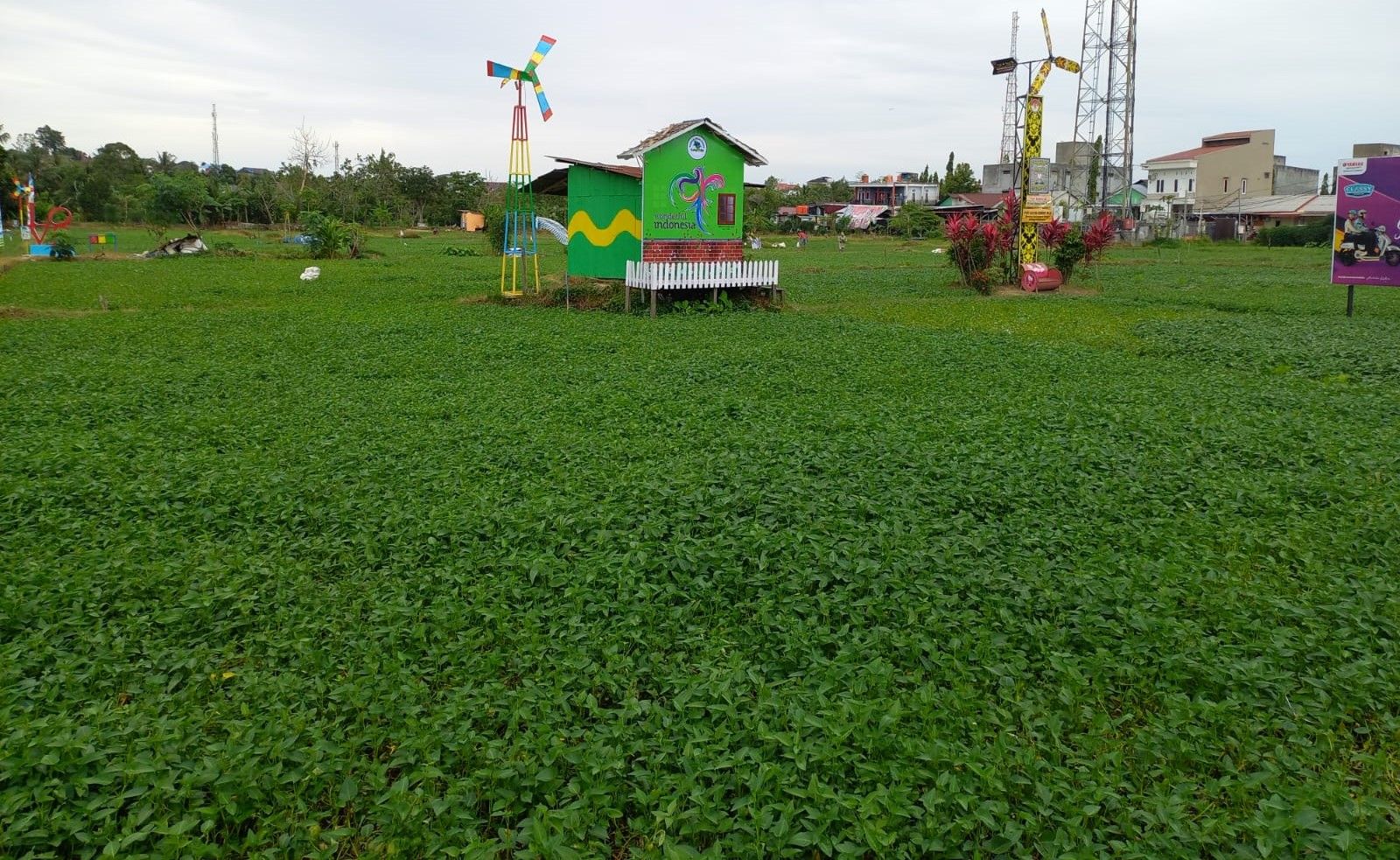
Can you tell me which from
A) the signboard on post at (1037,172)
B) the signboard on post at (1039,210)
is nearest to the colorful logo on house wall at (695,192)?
the signboard on post at (1039,210)

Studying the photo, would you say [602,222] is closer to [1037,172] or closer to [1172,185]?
[1037,172]

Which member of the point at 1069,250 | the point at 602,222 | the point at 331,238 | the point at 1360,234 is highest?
the point at 331,238

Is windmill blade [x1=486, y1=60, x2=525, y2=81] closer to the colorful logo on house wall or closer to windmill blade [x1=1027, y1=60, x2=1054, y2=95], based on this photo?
the colorful logo on house wall

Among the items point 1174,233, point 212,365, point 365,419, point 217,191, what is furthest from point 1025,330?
point 1174,233

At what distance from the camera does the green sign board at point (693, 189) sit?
59.8ft

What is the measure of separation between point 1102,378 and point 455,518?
804 centimetres

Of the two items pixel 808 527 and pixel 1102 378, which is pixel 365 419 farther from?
pixel 1102 378

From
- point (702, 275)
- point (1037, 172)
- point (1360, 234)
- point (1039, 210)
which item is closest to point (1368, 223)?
point (1360, 234)

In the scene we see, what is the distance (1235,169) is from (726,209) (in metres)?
63.6

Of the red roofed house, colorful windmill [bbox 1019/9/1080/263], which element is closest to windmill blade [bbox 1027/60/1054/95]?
colorful windmill [bbox 1019/9/1080/263]

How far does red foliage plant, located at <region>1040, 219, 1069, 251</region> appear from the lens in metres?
24.1

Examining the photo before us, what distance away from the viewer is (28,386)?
32.6ft

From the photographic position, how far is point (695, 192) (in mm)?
18875

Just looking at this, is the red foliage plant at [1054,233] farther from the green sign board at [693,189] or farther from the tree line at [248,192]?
the tree line at [248,192]
